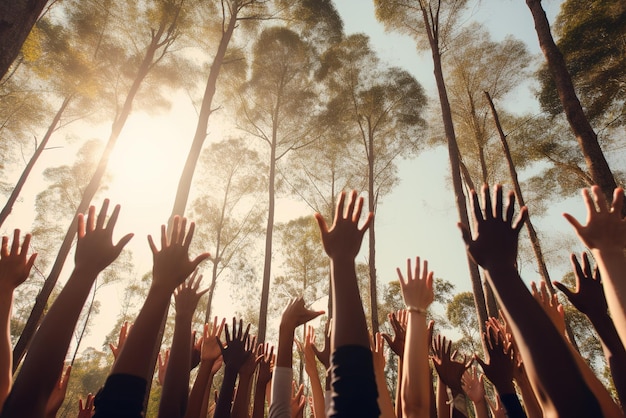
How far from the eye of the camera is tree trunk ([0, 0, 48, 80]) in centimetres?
222

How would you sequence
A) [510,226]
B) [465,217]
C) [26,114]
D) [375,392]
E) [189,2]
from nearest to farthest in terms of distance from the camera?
[375,392]
[510,226]
[465,217]
[189,2]
[26,114]

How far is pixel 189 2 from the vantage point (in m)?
10.4

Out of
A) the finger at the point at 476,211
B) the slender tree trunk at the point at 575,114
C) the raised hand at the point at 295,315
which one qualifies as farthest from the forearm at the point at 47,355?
the slender tree trunk at the point at 575,114

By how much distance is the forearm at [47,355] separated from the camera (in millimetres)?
1144

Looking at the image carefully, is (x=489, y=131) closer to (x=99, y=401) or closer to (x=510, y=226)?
(x=510, y=226)

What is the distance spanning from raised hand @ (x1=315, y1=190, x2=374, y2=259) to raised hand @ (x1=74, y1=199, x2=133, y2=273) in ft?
3.77

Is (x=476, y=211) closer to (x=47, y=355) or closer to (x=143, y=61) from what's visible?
(x=47, y=355)

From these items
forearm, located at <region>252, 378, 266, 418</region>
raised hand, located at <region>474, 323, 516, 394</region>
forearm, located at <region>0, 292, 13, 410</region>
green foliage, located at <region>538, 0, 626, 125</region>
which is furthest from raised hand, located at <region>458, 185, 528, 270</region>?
green foliage, located at <region>538, 0, 626, 125</region>

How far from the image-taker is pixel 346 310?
1.22 meters

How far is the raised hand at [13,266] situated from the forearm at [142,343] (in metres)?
0.95

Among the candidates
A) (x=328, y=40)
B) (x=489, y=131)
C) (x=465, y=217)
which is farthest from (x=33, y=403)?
(x=489, y=131)

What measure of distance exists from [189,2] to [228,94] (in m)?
3.41

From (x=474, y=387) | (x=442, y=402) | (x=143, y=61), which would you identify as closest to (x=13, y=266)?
(x=442, y=402)

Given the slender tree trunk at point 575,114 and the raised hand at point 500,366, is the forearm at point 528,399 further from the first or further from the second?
the slender tree trunk at point 575,114
